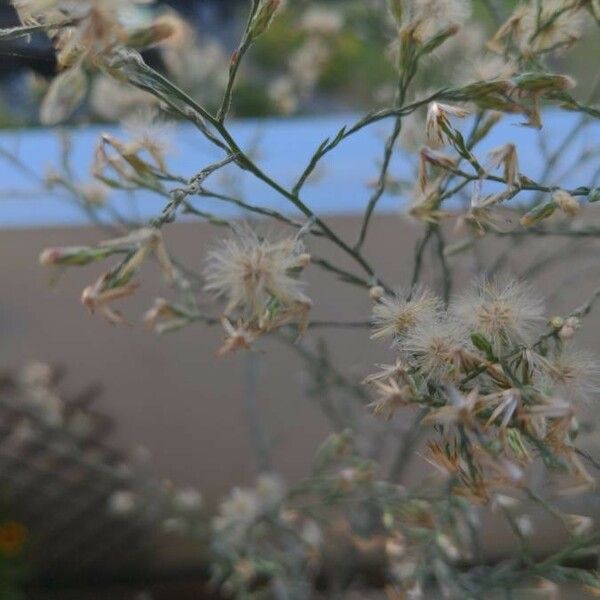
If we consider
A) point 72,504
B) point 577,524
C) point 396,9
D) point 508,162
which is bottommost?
point 577,524

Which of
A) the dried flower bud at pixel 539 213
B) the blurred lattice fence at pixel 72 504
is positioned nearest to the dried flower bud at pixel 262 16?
the dried flower bud at pixel 539 213

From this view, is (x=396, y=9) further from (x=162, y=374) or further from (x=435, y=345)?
(x=162, y=374)

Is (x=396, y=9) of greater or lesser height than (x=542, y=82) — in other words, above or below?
above

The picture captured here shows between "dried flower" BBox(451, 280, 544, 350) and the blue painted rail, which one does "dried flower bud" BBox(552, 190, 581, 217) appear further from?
the blue painted rail

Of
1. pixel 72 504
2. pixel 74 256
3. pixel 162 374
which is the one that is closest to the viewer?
pixel 74 256

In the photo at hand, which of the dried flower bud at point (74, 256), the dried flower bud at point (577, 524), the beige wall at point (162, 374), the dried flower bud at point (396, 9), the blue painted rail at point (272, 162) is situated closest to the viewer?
the dried flower bud at point (74, 256)

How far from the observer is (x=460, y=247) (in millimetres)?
923

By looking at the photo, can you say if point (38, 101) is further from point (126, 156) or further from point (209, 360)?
point (126, 156)

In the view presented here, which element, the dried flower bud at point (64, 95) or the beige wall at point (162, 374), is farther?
the beige wall at point (162, 374)

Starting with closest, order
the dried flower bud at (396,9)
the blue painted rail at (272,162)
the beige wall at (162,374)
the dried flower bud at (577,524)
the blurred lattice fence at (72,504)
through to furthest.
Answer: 1. the dried flower bud at (396,9)
2. the dried flower bud at (577,524)
3. the blue painted rail at (272,162)
4. the beige wall at (162,374)
5. the blurred lattice fence at (72,504)

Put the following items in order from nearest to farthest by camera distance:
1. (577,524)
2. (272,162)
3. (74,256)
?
1. (74,256)
2. (577,524)
3. (272,162)

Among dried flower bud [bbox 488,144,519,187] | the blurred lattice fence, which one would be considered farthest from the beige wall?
dried flower bud [bbox 488,144,519,187]

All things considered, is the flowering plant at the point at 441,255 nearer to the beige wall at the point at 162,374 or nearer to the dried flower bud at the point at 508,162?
the dried flower bud at the point at 508,162

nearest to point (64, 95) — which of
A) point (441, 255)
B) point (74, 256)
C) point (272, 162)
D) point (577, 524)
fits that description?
point (74, 256)
